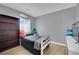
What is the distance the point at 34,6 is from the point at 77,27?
0.82 meters

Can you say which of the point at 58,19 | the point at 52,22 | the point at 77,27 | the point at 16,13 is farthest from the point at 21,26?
the point at 77,27

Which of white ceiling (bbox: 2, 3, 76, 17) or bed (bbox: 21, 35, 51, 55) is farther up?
white ceiling (bbox: 2, 3, 76, 17)

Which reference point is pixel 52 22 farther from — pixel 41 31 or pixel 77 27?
pixel 77 27

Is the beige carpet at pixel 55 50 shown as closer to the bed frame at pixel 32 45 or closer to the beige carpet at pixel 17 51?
the bed frame at pixel 32 45

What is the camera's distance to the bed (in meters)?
1.42

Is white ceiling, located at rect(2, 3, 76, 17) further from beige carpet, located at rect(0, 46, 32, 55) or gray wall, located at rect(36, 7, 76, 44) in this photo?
beige carpet, located at rect(0, 46, 32, 55)

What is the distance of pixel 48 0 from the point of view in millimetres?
1435

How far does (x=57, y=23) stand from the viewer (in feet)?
4.99

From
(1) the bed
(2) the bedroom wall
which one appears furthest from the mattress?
(2) the bedroom wall

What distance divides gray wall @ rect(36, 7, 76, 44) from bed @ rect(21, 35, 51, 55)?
137 mm

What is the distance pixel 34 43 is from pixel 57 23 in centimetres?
54

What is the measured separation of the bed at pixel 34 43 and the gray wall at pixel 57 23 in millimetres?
137

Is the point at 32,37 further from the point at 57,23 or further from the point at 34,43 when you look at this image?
the point at 57,23

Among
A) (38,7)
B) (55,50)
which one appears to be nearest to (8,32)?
(38,7)
